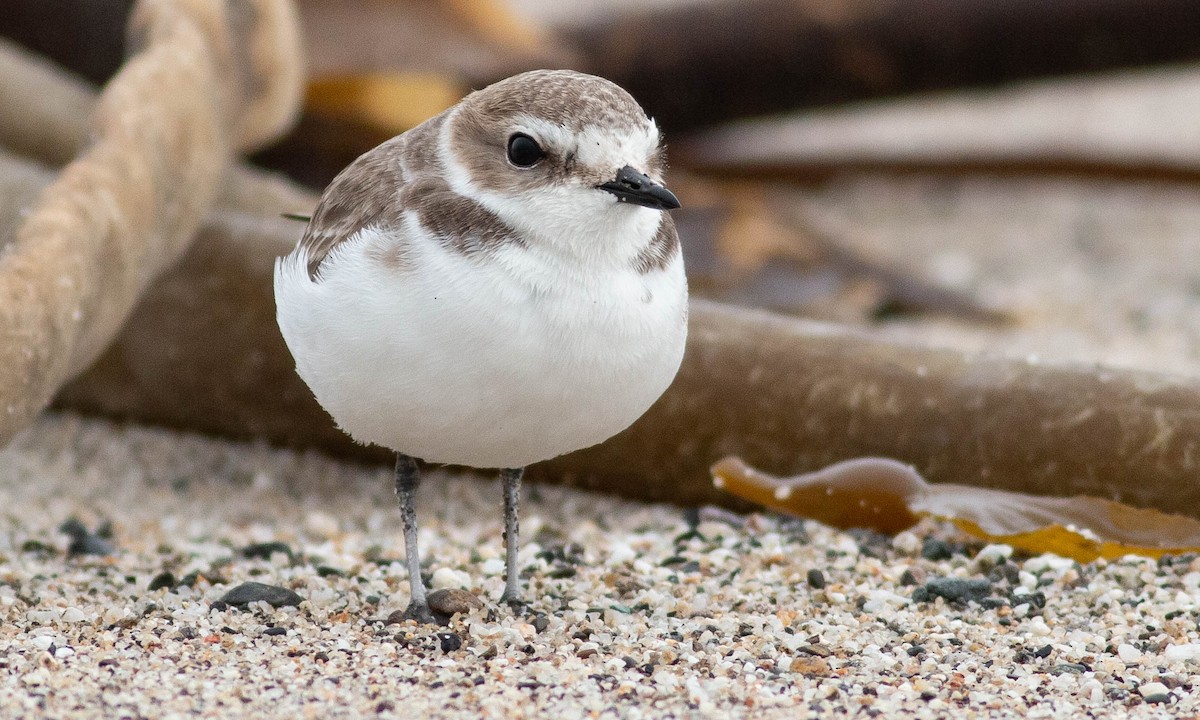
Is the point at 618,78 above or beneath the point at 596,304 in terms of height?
above

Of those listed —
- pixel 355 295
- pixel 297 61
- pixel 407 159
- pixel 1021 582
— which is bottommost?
pixel 1021 582

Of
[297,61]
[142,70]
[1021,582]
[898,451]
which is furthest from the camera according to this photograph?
[297,61]

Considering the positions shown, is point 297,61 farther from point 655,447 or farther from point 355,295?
point 355,295

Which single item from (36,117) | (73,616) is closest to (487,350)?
(73,616)

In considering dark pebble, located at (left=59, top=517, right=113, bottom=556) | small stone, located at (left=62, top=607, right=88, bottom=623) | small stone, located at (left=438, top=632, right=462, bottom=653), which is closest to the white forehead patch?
small stone, located at (left=438, top=632, right=462, bottom=653)

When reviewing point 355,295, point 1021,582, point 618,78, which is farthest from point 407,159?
point 618,78

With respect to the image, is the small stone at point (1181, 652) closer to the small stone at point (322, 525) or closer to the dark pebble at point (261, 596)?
the dark pebble at point (261, 596)

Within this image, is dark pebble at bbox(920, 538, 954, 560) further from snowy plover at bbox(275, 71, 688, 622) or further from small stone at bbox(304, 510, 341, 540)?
small stone at bbox(304, 510, 341, 540)
